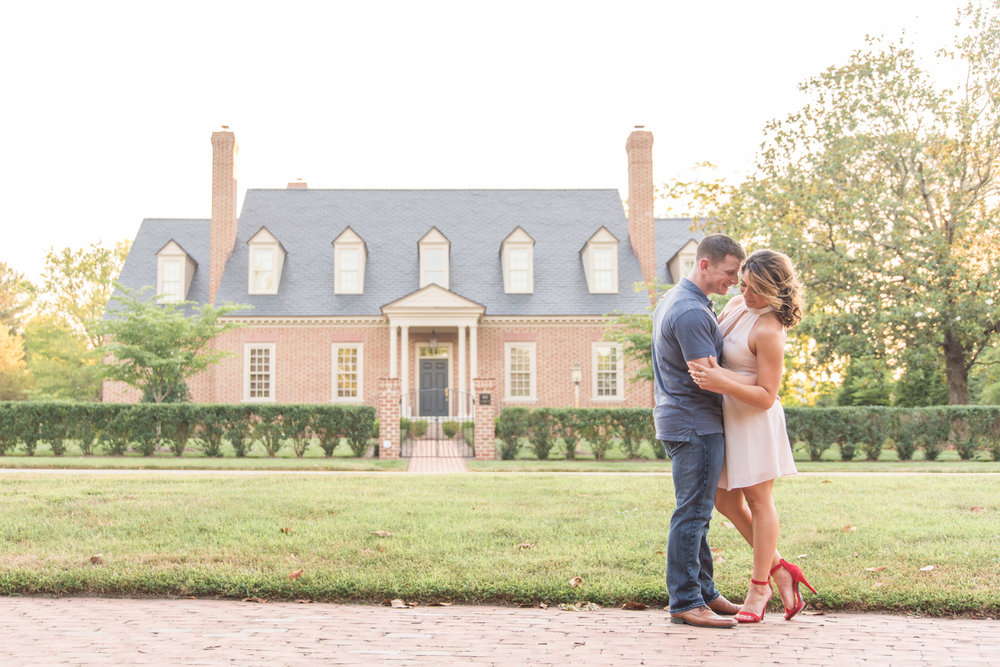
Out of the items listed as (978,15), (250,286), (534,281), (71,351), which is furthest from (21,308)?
(978,15)

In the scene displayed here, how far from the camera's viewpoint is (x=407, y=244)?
96.5 ft

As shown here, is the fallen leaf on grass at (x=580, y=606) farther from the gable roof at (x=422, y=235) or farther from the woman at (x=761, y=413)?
the gable roof at (x=422, y=235)

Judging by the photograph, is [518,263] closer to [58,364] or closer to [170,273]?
[170,273]

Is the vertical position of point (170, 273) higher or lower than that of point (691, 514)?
higher

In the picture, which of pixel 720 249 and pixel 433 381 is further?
pixel 433 381

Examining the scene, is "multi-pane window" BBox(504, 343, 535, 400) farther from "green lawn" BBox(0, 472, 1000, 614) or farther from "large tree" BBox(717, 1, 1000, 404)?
"green lawn" BBox(0, 472, 1000, 614)

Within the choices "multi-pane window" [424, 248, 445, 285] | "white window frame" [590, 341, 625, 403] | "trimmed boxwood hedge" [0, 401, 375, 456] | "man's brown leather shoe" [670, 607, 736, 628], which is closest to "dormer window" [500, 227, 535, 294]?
"multi-pane window" [424, 248, 445, 285]

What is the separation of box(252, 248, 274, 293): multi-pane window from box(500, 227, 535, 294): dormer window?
8.01 m

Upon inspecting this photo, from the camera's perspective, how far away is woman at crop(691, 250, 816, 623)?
14.1 feet

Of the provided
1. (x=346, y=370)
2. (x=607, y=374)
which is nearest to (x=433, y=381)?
(x=346, y=370)

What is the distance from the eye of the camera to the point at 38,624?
4.29 m

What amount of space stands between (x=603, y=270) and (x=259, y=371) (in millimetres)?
12186

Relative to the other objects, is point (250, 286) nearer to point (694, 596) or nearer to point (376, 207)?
point (376, 207)

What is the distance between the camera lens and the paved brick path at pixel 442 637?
3.69 meters
